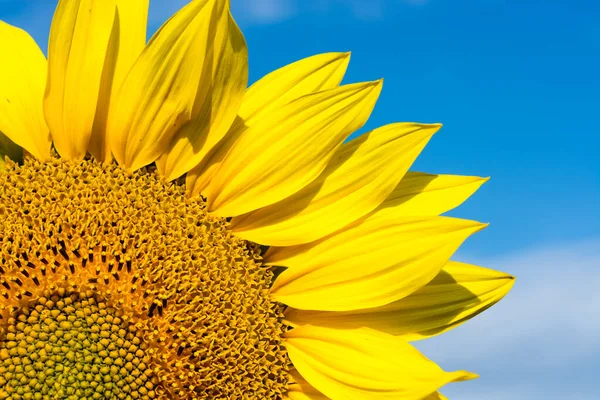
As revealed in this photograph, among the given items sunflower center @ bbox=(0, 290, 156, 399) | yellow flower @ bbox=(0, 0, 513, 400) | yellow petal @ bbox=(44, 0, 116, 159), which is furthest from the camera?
yellow petal @ bbox=(44, 0, 116, 159)

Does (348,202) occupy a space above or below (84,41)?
below

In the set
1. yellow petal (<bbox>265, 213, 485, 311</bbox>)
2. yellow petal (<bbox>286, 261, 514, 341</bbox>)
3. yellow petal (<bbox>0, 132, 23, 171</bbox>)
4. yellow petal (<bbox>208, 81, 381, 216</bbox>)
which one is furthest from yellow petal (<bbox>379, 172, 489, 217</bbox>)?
yellow petal (<bbox>0, 132, 23, 171</bbox>)

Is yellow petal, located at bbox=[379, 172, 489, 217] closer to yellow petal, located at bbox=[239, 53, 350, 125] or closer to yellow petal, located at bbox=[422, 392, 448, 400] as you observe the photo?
yellow petal, located at bbox=[239, 53, 350, 125]

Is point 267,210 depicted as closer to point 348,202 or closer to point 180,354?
point 348,202

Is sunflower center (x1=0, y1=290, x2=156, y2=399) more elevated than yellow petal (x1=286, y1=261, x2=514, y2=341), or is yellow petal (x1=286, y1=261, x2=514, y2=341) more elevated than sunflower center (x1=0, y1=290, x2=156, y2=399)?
yellow petal (x1=286, y1=261, x2=514, y2=341)

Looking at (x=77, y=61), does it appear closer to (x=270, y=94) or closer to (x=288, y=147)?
(x=270, y=94)

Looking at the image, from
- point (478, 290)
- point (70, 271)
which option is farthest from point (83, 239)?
point (478, 290)

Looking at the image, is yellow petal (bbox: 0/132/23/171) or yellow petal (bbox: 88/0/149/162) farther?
yellow petal (bbox: 0/132/23/171)
